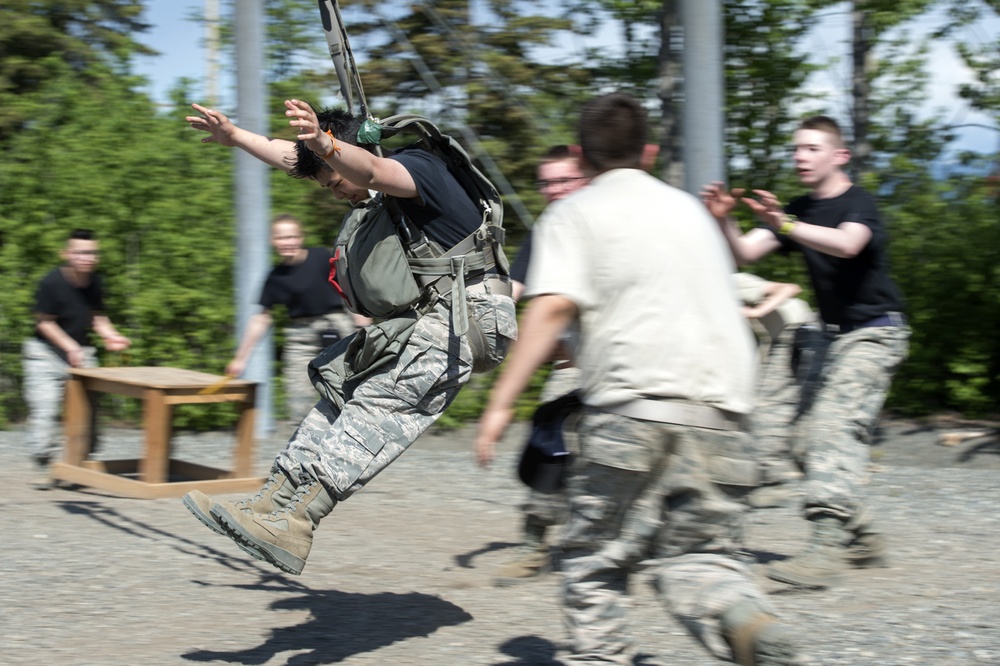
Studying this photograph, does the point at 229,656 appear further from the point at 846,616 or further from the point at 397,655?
the point at 846,616

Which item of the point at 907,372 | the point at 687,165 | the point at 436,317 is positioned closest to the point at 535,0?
the point at 907,372

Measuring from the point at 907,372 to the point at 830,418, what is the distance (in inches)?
216

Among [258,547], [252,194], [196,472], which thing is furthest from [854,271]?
[252,194]

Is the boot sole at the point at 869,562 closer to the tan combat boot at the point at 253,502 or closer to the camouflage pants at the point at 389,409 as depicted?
the camouflage pants at the point at 389,409

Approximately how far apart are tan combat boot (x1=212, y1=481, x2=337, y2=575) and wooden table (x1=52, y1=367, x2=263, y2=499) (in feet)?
12.5

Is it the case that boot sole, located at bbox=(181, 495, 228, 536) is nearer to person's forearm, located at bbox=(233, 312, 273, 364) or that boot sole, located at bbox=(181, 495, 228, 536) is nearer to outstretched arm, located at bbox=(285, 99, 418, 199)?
outstretched arm, located at bbox=(285, 99, 418, 199)

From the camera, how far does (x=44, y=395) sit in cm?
857

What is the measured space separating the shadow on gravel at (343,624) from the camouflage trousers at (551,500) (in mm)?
613

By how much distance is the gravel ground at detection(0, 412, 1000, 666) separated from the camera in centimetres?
445

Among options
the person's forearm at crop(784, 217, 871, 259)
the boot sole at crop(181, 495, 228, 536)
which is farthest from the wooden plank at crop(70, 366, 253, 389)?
the person's forearm at crop(784, 217, 871, 259)

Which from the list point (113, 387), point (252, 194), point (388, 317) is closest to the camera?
point (388, 317)

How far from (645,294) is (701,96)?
Result: 3441 millimetres

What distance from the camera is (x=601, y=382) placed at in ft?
11.2

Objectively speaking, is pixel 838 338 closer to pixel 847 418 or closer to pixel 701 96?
pixel 847 418
